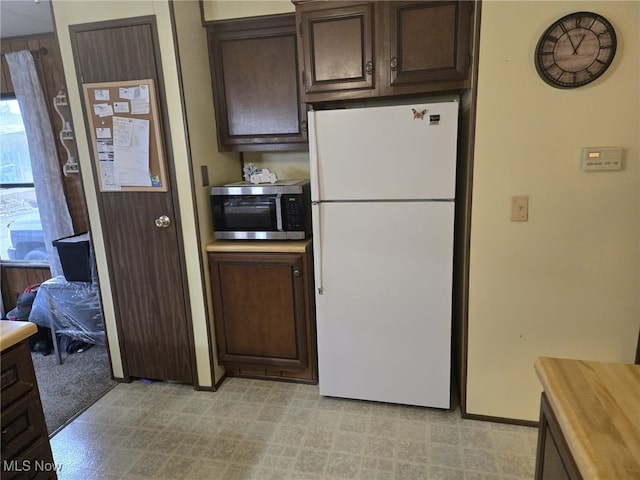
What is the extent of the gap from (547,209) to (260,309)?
65.7 inches

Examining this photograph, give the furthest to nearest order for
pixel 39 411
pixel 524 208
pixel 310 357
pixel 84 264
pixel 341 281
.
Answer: pixel 84 264 < pixel 310 357 < pixel 341 281 < pixel 524 208 < pixel 39 411

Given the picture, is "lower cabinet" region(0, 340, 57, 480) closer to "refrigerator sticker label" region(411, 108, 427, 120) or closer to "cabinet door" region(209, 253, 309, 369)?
"cabinet door" region(209, 253, 309, 369)

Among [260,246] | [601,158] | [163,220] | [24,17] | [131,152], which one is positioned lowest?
[260,246]

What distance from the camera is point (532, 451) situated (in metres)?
1.92

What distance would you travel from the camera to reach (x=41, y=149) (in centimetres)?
331

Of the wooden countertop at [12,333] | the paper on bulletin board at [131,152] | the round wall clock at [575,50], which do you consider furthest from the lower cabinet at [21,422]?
the round wall clock at [575,50]

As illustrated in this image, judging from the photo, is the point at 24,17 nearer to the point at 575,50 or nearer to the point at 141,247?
the point at 141,247

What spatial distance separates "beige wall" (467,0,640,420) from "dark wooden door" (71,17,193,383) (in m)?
1.69

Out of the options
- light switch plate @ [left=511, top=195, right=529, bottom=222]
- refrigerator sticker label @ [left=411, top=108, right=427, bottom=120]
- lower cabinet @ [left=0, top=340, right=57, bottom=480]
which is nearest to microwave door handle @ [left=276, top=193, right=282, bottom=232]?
refrigerator sticker label @ [left=411, top=108, right=427, bottom=120]

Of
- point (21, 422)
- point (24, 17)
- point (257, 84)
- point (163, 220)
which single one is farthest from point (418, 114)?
point (24, 17)

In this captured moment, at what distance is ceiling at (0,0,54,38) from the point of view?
8.60 feet

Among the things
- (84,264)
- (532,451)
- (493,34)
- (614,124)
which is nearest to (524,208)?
(614,124)

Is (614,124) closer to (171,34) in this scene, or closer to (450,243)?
(450,243)

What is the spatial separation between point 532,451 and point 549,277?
847 mm
